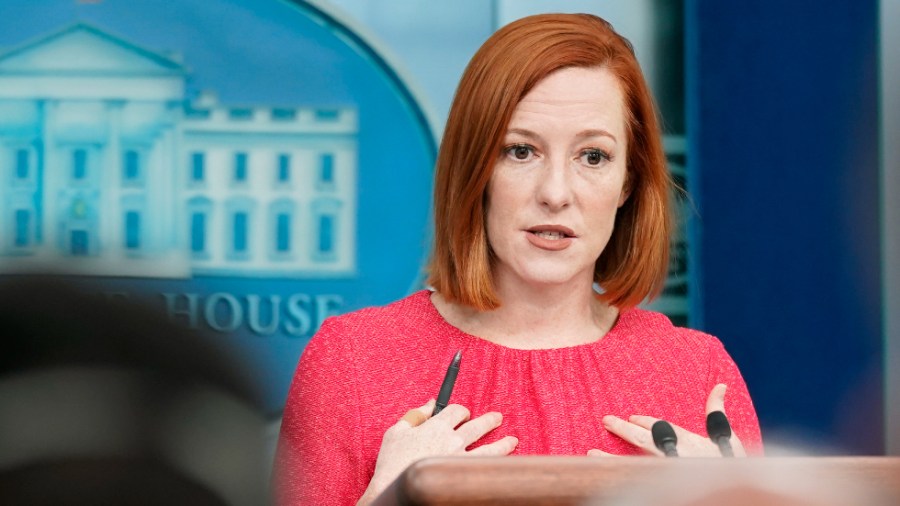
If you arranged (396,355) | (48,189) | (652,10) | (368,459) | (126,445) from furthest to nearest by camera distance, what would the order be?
(652,10) → (48,189) → (396,355) → (368,459) → (126,445)

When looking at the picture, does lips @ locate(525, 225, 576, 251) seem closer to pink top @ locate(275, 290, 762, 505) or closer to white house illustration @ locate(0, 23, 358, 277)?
pink top @ locate(275, 290, 762, 505)

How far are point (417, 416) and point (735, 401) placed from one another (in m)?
0.56

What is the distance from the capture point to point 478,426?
1812mm

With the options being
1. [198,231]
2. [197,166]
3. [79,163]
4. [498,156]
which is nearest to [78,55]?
[79,163]

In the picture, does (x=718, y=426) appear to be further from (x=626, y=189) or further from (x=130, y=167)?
(x=130, y=167)

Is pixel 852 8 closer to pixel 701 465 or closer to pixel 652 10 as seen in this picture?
pixel 652 10

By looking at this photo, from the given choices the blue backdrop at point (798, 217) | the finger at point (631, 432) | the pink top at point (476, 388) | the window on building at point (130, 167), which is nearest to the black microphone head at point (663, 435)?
the finger at point (631, 432)

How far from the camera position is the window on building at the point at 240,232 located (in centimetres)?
265

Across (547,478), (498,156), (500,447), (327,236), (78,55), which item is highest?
(78,55)

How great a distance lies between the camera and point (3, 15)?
8.60ft

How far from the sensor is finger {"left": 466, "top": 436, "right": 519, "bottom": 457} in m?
1.76

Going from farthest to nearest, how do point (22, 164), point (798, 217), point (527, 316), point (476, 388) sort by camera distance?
point (798, 217) → point (22, 164) → point (527, 316) → point (476, 388)

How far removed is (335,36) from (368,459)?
115 cm

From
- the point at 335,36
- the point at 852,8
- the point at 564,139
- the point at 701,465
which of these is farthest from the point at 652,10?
the point at 701,465
